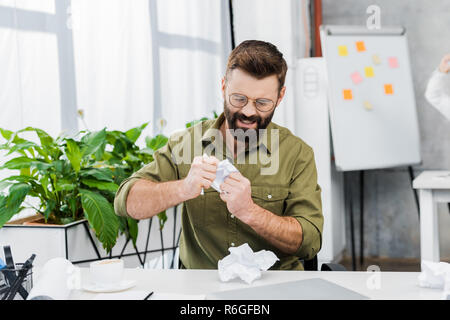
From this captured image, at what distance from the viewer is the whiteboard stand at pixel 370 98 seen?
11.7 feet

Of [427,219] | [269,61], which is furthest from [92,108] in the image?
[427,219]

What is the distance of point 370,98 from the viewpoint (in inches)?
144

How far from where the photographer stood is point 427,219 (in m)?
2.65

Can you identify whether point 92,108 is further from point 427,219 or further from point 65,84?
point 427,219

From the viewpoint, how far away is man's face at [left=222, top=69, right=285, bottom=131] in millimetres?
1580

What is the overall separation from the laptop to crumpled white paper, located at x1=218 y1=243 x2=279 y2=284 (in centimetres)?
5

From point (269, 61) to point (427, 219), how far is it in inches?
58.5

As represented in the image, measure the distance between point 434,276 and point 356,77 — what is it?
2674 millimetres

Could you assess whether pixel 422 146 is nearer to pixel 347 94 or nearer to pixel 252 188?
pixel 347 94

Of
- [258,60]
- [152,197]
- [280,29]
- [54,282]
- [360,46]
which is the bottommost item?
[54,282]

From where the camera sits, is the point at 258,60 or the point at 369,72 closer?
the point at 258,60

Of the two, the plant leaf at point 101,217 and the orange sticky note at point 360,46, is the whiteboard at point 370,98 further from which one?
the plant leaf at point 101,217

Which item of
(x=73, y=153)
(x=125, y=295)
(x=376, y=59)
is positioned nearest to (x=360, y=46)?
(x=376, y=59)

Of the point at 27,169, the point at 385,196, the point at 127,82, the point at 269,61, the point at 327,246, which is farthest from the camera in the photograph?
the point at 385,196
